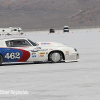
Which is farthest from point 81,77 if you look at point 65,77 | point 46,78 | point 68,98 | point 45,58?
point 45,58

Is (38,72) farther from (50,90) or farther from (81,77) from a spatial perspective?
(50,90)

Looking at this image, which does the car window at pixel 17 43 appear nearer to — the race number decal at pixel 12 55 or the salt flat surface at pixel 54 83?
the race number decal at pixel 12 55

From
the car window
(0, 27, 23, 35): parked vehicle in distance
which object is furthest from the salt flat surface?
(0, 27, 23, 35): parked vehicle in distance

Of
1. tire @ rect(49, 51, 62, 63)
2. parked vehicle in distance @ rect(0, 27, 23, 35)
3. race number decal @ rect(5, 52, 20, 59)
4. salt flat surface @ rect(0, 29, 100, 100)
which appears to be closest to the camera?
salt flat surface @ rect(0, 29, 100, 100)

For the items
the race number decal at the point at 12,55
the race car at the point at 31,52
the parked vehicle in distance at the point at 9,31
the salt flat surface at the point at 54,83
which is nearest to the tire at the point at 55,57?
the race car at the point at 31,52

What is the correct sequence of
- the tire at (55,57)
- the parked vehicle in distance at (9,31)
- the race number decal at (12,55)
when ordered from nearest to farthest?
the race number decal at (12,55)
the tire at (55,57)
the parked vehicle in distance at (9,31)

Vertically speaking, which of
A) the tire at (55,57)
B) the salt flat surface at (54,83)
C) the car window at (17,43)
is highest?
the car window at (17,43)

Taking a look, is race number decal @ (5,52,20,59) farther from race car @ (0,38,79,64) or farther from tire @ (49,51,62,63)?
tire @ (49,51,62,63)

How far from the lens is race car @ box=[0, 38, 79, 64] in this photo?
12.8 m

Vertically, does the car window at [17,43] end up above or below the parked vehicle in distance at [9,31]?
below

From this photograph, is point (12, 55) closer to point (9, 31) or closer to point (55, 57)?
point (55, 57)

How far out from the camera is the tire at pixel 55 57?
13054 millimetres

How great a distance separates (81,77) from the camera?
9531 millimetres

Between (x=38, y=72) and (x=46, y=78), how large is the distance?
1386 mm
